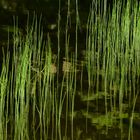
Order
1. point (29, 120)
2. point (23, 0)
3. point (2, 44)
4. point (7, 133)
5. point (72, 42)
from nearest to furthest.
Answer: point (7, 133), point (29, 120), point (2, 44), point (72, 42), point (23, 0)

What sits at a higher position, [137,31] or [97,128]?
[137,31]

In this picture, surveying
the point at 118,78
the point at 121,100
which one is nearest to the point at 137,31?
the point at 118,78

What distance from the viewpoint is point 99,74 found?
2826mm

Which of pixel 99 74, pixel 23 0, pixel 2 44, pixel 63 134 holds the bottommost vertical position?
pixel 63 134

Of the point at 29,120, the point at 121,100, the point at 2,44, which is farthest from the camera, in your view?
→ the point at 2,44

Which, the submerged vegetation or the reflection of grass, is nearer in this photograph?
the submerged vegetation

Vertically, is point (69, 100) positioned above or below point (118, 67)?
below

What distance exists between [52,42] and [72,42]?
0.20 metres

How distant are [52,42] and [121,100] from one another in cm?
116

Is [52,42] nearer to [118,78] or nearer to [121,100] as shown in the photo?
[118,78]

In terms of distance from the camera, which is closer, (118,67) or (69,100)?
(69,100)

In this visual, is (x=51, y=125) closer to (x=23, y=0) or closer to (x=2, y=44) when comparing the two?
(x=2, y=44)

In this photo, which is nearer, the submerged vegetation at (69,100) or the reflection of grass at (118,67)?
the submerged vegetation at (69,100)

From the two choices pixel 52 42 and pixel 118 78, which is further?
pixel 52 42
